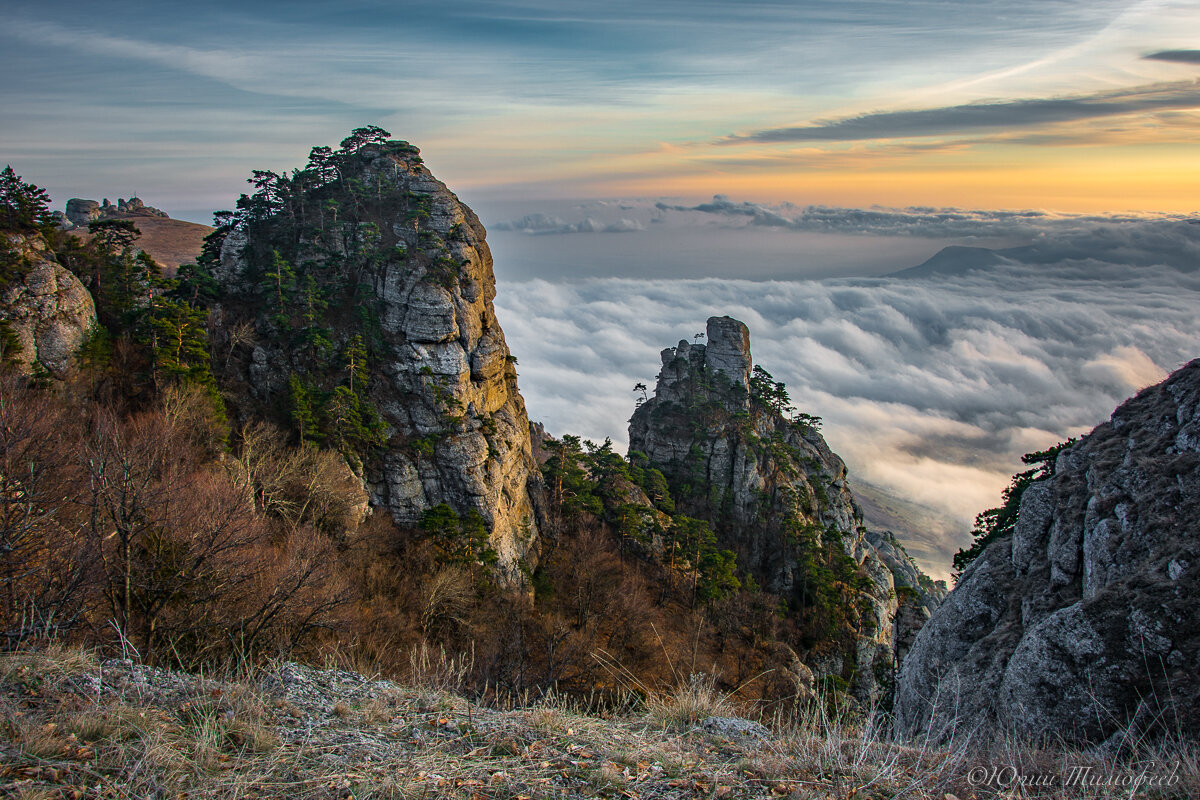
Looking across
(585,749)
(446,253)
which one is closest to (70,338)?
(446,253)

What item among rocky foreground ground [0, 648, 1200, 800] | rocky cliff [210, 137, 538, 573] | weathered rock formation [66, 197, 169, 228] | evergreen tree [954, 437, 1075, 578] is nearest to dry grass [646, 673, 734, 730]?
rocky foreground ground [0, 648, 1200, 800]

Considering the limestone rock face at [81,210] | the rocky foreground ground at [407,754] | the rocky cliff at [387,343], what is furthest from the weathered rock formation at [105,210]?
the rocky foreground ground at [407,754]

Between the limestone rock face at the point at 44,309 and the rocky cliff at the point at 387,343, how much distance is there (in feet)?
22.3

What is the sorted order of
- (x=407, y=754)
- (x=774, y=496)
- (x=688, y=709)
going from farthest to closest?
1. (x=774, y=496)
2. (x=688, y=709)
3. (x=407, y=754)

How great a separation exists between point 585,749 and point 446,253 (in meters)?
37.2

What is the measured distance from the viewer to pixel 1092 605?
360 inches

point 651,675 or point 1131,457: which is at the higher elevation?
point 1131,457

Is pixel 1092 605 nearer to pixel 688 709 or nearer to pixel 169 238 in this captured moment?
pixel 688 709

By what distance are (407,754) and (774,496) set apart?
50.6m

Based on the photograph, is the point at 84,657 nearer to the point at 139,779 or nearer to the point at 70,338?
the point at 139,779

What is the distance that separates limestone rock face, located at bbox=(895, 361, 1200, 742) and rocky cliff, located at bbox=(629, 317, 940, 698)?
97.4ft

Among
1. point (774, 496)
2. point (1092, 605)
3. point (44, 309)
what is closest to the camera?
point (1092, 605)

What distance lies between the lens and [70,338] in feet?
86.7

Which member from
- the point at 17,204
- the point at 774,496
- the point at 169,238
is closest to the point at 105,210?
the point at 169,238
